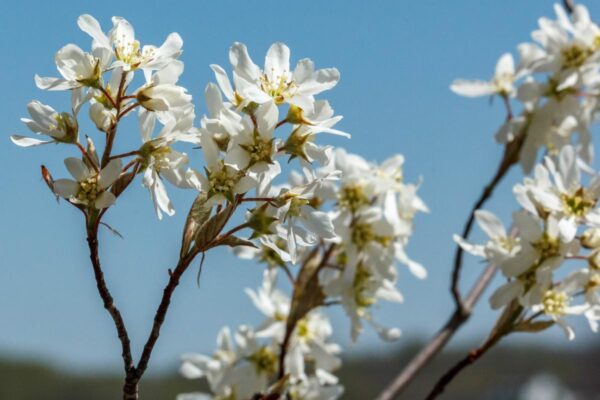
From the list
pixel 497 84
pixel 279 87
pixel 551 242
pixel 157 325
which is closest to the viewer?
pixel 157 325

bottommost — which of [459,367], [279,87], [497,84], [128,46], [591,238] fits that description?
[459,367]

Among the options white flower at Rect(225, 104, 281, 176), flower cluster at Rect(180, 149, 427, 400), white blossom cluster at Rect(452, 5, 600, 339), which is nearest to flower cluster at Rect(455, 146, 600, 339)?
white blossom cluster at Rect(452, 5, 600, 339)

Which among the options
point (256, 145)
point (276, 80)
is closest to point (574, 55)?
point (276, 80)

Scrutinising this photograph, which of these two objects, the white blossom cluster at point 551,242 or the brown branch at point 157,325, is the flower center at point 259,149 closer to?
the brown branch at point 157,325

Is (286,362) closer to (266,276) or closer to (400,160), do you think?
(266,276)

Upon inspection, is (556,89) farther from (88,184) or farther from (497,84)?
(88,184)

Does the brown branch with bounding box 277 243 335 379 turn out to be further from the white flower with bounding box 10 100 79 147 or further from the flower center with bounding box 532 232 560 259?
the white flower with bounding box 10 100 79 147
